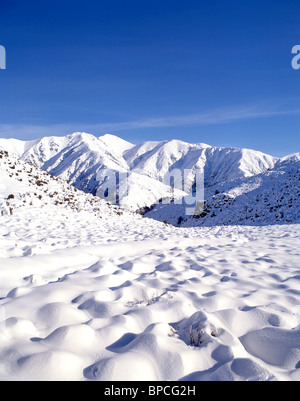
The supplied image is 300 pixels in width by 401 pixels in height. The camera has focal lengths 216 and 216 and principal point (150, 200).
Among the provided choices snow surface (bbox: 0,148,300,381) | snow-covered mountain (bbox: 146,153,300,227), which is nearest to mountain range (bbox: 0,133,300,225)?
snow-covered mountain (bbox: 146,153,300,227)

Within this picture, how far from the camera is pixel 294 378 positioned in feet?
5.74

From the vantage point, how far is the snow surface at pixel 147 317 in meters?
1.74

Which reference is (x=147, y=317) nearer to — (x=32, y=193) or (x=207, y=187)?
(x=32, y=193)

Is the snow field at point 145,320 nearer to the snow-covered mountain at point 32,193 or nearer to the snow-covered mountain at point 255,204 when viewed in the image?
the snow-covered mountain at point 32,193

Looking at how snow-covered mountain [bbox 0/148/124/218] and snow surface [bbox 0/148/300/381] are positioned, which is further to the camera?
snow-covered mountain [bbox 0/148/124/218]

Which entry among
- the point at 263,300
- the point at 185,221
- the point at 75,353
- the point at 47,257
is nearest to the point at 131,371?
the point at 75,353

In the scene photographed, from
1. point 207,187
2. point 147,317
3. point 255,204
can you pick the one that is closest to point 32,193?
point 147,317

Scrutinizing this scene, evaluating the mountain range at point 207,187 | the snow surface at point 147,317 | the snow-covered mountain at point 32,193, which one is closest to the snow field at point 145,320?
the snow surface at point 147,317

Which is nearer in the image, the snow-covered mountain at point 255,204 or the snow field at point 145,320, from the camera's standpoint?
the snow field at point 145,320

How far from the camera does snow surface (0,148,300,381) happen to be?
5.72 feet

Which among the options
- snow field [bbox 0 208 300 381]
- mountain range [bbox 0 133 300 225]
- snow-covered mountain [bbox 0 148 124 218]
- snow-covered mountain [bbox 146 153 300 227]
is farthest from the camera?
mountain range [bbox 0 133 300 225]

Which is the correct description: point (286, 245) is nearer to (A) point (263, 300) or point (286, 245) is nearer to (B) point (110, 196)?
(A) point (263, 300)

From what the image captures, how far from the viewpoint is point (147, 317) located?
2514mm

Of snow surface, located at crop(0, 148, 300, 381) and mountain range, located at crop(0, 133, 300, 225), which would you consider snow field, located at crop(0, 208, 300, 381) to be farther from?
mountain range, located at crop(0, 133, 300, 225)
